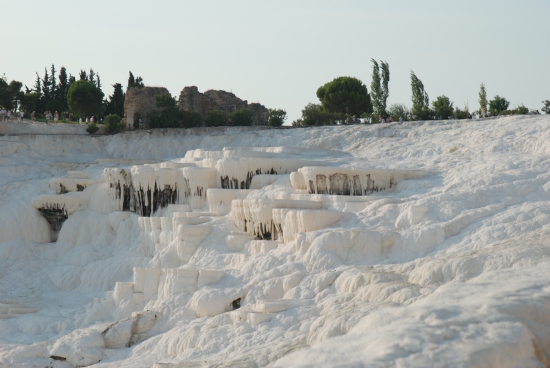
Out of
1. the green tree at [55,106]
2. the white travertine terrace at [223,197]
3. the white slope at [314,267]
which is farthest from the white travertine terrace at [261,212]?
the green tree at [55,106]

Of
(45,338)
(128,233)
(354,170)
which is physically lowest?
(45,338)

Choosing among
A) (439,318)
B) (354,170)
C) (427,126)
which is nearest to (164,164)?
(354,170)

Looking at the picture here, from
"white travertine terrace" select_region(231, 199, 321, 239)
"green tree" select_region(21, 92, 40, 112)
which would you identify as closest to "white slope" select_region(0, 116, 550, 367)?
"white travertine terrace" select_region(231, 199, 321, 239)

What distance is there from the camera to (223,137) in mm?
32844

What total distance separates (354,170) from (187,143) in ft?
38.8

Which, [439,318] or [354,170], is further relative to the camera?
→ [354,170]

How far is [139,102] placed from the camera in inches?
1463

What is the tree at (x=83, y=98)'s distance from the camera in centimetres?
4288

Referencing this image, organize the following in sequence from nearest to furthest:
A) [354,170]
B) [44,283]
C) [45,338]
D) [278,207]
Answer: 1. [45,338]
2. [278,207]
3. [354,170]
4. [44,283]

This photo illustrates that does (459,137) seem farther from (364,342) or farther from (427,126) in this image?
(364,342)

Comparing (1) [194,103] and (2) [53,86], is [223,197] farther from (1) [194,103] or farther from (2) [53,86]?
(2) [53,86]

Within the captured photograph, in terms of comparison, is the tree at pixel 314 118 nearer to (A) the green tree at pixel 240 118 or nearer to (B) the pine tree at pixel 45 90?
(A) the green tree at pixel 240 118

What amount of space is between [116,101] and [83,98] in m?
4.01

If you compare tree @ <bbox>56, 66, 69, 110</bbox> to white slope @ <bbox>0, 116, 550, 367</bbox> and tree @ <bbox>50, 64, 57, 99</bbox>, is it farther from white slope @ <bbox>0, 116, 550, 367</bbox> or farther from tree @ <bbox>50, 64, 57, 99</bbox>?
white slope @ <bbox>0, 116, 550, 367</bbox>
